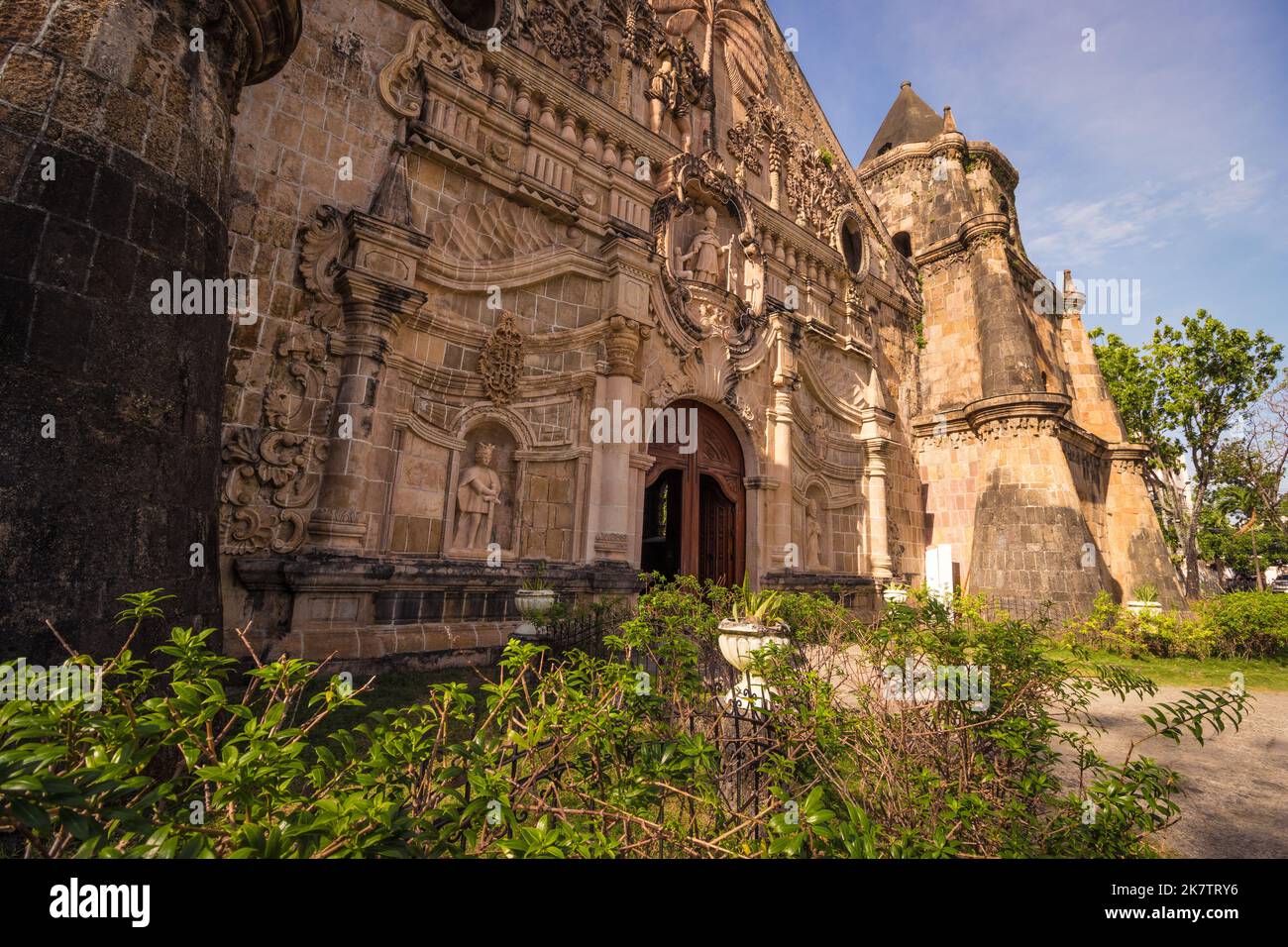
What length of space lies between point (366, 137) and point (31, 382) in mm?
5277

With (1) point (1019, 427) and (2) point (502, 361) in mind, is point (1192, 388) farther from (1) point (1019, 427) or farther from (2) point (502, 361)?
(2) point (502, 361)

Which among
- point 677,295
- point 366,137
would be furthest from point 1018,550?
point 366,137

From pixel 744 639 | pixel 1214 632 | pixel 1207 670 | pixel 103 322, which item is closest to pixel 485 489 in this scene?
pixel 103 322

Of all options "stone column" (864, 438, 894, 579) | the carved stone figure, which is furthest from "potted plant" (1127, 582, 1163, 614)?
the carved stone figure

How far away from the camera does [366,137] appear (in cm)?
695

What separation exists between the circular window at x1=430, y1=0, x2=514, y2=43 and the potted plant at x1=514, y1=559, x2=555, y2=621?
7.96 m

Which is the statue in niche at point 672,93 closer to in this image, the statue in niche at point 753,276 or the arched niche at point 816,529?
the statue in niche at point 753,276

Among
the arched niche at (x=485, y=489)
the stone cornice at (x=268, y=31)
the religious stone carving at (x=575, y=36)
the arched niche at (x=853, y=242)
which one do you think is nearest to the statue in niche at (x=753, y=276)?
the arched niche at (x=853, y=242)

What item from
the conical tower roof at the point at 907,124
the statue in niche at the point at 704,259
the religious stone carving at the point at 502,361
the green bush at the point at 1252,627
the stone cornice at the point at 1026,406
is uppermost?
the conical tower roof at the point at 907,124

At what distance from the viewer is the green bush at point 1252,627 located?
1036 centimetres

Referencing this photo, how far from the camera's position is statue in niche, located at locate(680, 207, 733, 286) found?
10672mm

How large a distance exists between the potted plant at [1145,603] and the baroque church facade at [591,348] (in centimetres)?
87

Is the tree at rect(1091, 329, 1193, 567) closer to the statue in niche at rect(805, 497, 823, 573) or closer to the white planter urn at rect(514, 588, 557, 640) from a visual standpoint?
the statue in niche at rect(805, 497, 823, 573)
